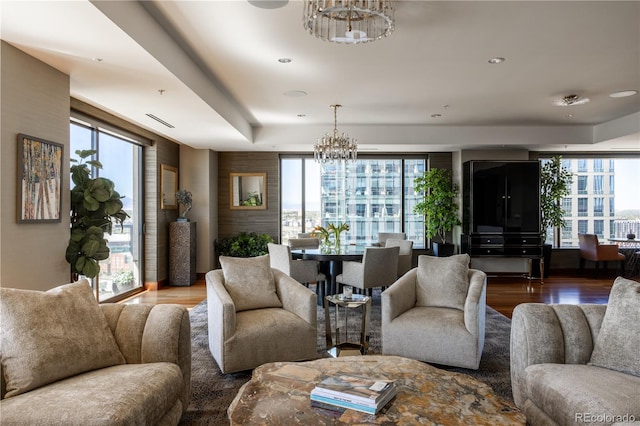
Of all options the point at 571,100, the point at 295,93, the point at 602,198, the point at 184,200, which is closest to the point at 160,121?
the point at 295,93

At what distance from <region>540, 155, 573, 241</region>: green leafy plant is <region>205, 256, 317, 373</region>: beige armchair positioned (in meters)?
5.94

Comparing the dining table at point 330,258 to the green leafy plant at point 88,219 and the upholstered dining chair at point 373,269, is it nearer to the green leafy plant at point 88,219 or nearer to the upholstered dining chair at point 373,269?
the upholstered dining chair at point 373,269

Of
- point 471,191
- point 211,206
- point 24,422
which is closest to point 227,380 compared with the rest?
point 24,422

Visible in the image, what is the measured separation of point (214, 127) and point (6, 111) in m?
3.00

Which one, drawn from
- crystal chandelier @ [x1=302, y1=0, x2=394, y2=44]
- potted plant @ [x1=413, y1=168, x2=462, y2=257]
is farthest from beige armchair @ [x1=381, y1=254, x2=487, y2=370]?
Answer: potted plant @ [x1=413, y1=168, x2=462, y2=257]

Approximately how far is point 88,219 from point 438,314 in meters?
3.12

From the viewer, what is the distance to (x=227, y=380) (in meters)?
3.17

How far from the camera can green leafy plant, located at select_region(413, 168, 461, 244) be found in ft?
26.1

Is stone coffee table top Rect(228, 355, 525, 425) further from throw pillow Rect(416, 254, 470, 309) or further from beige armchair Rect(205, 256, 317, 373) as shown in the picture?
throw pillow Rect(416, 254, 470, 309)

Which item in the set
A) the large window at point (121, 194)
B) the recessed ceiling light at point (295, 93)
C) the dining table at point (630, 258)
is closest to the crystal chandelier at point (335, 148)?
the recessed ceiling light at point (295, 93)

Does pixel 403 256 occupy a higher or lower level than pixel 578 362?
higher

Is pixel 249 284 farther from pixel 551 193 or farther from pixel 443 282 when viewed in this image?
pixel 551 193

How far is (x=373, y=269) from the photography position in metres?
5.33

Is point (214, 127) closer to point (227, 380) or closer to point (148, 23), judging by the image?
point (148, 23)
